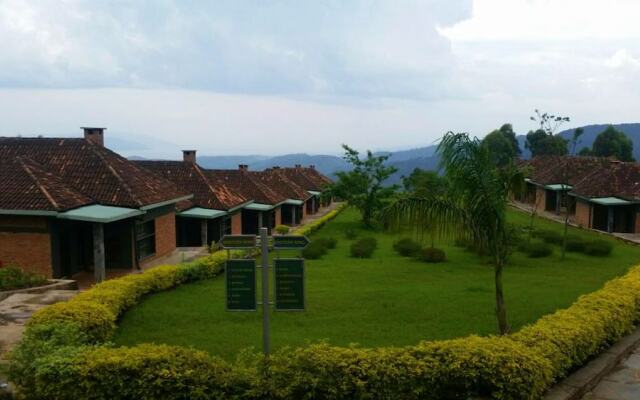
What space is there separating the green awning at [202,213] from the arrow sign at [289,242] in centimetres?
1807

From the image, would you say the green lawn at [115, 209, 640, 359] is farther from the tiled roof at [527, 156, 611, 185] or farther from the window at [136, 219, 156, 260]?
the tiled roof at [527, 156, 611, 185]

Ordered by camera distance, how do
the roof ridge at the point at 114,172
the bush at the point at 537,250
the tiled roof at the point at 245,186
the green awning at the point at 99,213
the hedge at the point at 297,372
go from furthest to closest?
the tiled roof at the point at 245,186, the bush at the point at 537,250, the roof ridge at the point at 114,172, the green awning at the point at 99,213, the hedge at the point at 297,372

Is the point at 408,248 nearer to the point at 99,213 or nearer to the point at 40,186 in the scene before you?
the point at 99,213

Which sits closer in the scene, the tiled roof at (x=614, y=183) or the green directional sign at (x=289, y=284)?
the green directional sign at (x=289, y=284)

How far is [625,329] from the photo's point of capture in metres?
9.67

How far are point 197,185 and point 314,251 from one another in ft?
30.1

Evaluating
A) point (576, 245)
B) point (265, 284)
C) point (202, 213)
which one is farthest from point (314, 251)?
point (265, 284)

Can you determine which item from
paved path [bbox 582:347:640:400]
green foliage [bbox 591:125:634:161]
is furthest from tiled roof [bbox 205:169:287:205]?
green foliage [bbox 591:125:634:161]

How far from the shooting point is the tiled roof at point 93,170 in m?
18.3

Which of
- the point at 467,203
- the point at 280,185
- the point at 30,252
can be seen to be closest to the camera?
the point at 467,203

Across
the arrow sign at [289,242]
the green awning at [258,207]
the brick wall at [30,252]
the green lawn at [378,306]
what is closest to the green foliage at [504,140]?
the green awning at [258,207]

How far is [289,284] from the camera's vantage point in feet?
23.7

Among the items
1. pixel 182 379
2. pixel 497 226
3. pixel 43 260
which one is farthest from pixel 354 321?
pixel 43 260

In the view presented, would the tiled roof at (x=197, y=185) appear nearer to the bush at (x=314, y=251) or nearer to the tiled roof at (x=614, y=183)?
the bush at (x=314, y=251)
